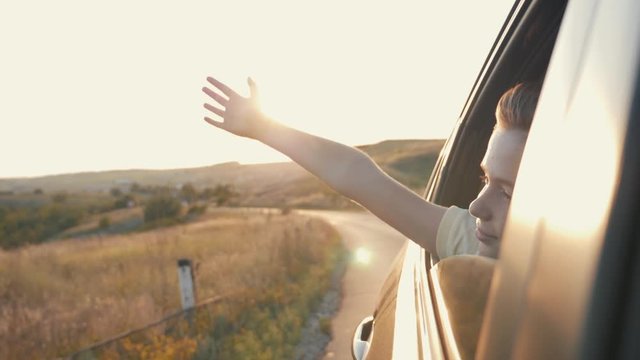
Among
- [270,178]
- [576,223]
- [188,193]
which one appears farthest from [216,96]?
[270,178]

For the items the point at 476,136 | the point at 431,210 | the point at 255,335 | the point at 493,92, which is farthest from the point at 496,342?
the point at 255,335

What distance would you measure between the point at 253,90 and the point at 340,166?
481 millimetres

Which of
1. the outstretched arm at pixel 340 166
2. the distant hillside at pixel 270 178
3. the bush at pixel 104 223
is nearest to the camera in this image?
the outstretched arm at pixel 340 166

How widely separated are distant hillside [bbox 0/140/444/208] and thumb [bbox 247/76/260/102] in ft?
226

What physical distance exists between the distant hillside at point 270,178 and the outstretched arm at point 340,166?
226ft

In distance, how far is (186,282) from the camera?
867cm

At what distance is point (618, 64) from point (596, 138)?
3.0 inches

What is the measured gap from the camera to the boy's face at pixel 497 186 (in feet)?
5.39

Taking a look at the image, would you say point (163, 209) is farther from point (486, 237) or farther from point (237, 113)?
point (486, 237)

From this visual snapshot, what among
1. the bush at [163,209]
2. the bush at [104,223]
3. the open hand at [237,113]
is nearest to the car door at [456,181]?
the open hand at [237,113]

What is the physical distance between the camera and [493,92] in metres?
2.31

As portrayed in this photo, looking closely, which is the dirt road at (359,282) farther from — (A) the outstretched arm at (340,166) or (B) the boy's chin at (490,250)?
(B) the boy's chin at (490,250)

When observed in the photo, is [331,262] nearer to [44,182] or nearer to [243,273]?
[243,273]

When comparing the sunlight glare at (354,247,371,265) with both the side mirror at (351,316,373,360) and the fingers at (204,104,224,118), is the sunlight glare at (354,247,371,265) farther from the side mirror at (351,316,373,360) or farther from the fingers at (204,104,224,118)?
the fingers at (204,104,224,118)
